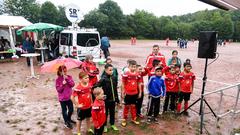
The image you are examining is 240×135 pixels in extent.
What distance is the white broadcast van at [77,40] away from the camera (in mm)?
12781

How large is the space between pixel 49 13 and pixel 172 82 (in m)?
44.6

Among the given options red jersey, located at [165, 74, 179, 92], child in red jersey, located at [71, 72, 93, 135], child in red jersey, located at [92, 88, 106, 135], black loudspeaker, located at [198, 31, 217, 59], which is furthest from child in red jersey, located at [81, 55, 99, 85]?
black loudspeaker, located at [198, 31, 217, 59]

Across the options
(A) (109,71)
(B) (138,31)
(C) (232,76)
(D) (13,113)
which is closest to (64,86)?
(A) (109,71)

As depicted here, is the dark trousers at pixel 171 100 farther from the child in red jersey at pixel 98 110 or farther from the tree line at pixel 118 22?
the tree line at pixel 118 22

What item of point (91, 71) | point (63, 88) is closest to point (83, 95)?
point (63, 88)

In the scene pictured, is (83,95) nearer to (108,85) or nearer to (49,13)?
(108,85)

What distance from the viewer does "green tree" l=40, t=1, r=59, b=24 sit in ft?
153

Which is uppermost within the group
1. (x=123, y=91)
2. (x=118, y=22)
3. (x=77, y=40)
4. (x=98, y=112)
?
(x=118, y=22)

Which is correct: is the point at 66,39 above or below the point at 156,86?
above

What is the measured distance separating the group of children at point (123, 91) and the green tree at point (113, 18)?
46753 mm

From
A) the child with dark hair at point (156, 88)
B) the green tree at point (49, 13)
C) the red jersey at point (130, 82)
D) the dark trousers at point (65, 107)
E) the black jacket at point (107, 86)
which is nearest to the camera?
the black jacket at point (107, 86)

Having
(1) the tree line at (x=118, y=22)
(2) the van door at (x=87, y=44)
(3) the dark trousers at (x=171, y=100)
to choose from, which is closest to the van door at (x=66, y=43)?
(2) the van door at (x=87, y=44)

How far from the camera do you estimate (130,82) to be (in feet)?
18.1

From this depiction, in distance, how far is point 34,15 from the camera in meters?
50.2
